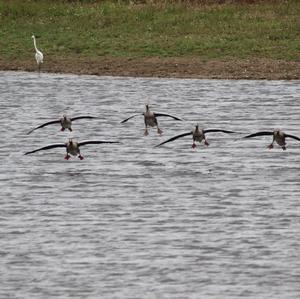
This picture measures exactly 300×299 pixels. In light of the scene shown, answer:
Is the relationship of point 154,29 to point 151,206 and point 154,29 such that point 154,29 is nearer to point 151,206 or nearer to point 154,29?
point 154,29

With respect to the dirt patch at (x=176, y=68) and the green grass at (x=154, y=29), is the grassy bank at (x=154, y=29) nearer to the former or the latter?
the green grass at (x=154, y=29)

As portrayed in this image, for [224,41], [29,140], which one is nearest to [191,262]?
[29,140]

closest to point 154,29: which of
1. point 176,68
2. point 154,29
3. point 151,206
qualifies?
point 154,29

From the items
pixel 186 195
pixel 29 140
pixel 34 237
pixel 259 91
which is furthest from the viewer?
pixel 259 91

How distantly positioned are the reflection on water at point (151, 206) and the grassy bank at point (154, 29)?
7972 millimetres

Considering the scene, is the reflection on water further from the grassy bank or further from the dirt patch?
the grassy bank

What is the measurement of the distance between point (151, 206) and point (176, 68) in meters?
21.1

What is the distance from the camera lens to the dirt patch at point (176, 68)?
43.0m

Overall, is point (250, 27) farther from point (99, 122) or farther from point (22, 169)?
point (22, 169)

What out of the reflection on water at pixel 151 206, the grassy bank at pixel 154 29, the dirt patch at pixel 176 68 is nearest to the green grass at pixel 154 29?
the grassy bank at pixel 154 29

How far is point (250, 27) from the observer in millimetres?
48250

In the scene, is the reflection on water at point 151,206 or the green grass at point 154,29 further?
the green grass at point 154,29

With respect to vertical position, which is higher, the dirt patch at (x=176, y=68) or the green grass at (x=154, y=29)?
the green grass at (x=154, y=29)

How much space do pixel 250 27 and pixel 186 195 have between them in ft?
80.6
